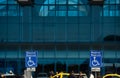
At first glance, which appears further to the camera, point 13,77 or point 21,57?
point 21,57

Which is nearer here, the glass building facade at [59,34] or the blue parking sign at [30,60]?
the blue parking sign at [30,60]

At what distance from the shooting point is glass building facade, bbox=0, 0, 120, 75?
50.5 m

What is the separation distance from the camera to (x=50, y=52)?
5103 centimetres

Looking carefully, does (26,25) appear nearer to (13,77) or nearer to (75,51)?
(75,51)

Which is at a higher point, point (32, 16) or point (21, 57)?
point (32, 16)

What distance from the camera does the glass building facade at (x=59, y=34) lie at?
5050 centimetres

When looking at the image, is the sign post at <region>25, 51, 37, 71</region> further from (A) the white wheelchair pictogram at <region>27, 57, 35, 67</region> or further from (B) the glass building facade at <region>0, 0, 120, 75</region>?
(B) the glass building facade at <region>0, 0, 120, 75</region>

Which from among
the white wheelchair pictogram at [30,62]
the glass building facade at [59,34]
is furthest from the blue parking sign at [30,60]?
the glass building facade at [59,34]

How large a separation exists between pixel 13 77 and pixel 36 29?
13226 mm

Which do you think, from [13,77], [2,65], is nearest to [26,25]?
[2,65]

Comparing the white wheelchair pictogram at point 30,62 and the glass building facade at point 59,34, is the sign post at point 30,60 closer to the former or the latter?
the white wheelchair pictogram at point 30,62

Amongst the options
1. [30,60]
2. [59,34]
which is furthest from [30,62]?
[59,34]

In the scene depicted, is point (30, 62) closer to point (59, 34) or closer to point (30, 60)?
point (30, 60)

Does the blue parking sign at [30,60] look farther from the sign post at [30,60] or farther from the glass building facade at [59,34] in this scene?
the glass building facade at [59,34]
